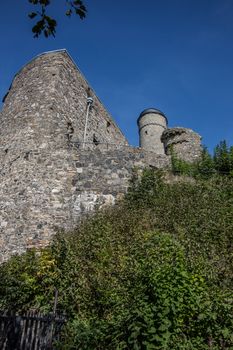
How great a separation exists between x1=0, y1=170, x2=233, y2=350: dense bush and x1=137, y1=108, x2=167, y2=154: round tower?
1298cm

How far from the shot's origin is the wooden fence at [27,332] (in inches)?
233

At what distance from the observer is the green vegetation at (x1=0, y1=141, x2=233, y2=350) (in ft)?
17.5

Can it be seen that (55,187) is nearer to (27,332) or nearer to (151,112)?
(27,332)

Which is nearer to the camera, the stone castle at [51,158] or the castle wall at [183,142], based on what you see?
the stone castle at [51,158]

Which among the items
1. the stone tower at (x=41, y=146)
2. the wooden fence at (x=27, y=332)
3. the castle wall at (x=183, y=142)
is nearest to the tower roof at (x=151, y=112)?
the castle wall at (x=183, y=142)

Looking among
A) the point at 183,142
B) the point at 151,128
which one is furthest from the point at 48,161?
the point at 151,128

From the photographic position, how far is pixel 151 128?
82.3 feet

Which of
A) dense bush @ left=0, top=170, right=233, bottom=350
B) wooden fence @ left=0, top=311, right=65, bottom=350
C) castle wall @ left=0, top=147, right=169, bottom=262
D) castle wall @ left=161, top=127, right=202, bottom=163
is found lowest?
wooden fence @ left=0, top=311, right=65, bottom=350

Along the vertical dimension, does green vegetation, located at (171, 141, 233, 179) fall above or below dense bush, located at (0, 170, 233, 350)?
above

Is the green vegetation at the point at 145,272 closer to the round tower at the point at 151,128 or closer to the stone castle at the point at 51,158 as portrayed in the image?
the stone castle at the point at 51,158

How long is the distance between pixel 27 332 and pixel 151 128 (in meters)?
20.4

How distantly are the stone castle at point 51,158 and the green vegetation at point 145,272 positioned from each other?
2.73 ft

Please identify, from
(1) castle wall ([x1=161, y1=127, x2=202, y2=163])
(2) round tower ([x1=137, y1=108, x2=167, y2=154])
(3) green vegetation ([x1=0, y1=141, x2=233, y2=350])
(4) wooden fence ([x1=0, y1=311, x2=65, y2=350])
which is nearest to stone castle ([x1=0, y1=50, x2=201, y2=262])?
(1) castle wall ([x1=161, y1=127, x2=202, y2=163])

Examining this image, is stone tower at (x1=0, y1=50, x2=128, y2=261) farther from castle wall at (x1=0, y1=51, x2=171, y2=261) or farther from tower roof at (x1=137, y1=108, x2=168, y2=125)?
tower roof at (x1=137, y1=108, x2=168, y2=125)
